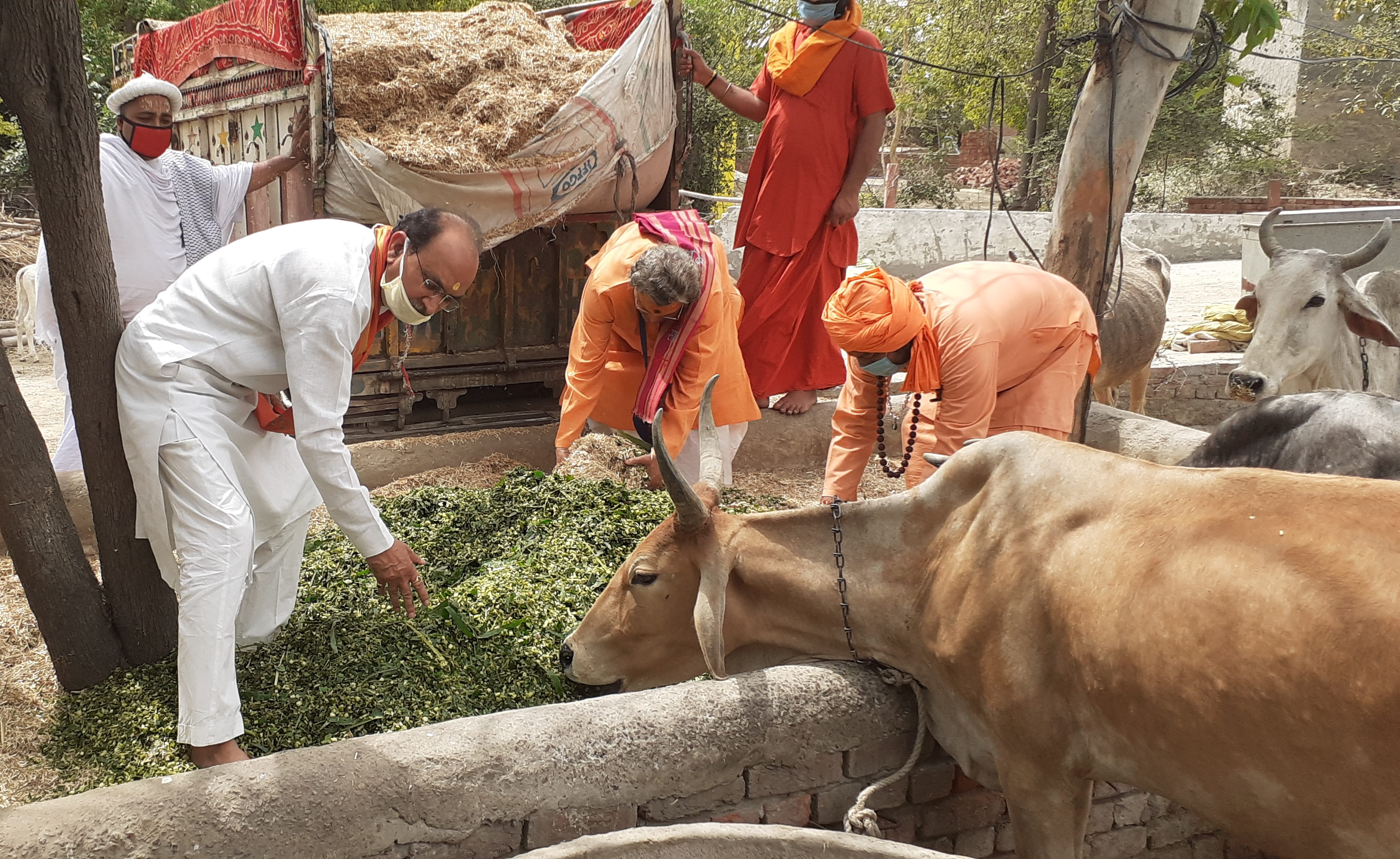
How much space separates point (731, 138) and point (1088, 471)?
15.0 m

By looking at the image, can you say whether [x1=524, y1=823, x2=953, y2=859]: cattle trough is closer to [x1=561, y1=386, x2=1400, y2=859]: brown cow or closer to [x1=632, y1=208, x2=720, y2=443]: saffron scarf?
[x1=561, y1=386, x2=1400, y2=859]: brown cow

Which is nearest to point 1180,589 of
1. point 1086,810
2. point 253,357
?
point 1086,810

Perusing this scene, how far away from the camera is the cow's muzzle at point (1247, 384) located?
5344 millimetres

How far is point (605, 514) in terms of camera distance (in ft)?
14.6

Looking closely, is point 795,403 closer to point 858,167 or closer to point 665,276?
point 858,167

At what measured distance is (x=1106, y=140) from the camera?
508 cm

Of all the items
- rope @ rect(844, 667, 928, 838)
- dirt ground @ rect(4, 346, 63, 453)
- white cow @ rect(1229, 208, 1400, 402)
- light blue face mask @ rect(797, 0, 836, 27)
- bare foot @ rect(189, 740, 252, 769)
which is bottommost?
dirt ground @ rect(4, 346, 63, 453)

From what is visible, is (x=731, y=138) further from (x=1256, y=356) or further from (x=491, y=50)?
(x=1256, y=356)

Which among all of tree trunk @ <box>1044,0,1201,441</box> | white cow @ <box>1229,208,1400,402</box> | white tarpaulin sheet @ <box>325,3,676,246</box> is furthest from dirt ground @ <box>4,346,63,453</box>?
white cow @ <box>1229,208,1400,402</box>

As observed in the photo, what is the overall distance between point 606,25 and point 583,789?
17.3 feet

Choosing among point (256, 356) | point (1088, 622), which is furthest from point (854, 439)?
point (256, 356)

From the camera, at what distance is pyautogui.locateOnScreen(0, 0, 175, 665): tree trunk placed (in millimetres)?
2701

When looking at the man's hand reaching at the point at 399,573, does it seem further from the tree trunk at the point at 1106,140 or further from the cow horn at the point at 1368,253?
the cow horn at the point at 1368,253

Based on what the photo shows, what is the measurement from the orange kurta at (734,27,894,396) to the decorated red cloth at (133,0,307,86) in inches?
96.5
